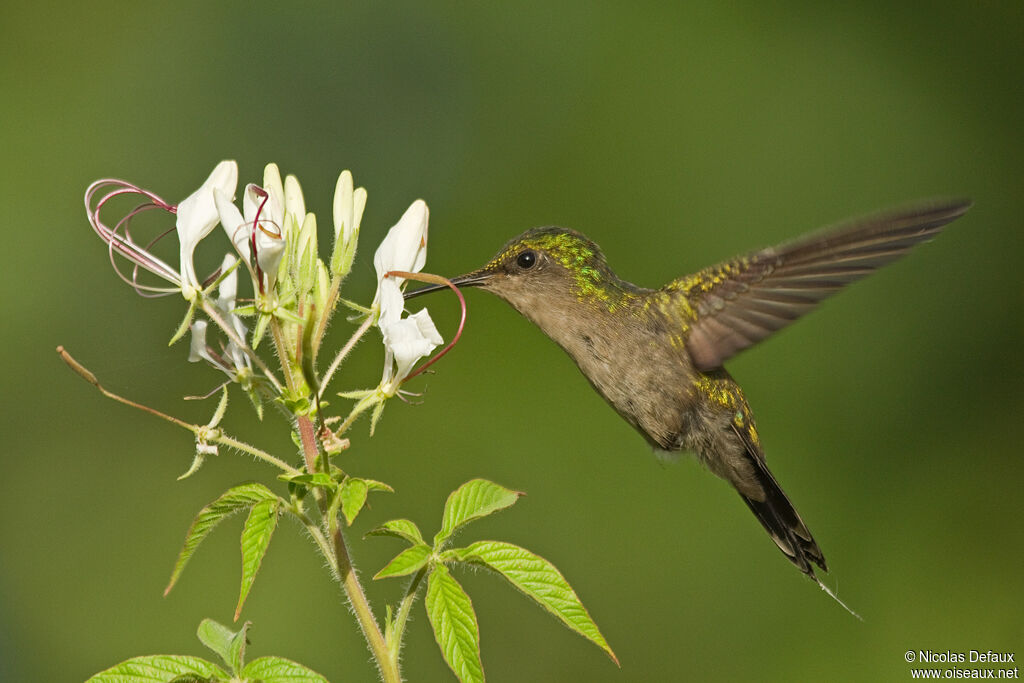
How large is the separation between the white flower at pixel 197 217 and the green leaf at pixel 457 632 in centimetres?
91

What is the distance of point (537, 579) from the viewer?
2.17 m

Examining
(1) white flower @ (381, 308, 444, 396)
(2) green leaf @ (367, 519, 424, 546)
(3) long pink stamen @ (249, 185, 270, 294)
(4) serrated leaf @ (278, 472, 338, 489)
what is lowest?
(2) green leaf @ (367, 519, 424, 546)

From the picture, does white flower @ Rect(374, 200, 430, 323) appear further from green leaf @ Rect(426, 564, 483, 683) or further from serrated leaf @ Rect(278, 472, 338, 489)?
→ green leaf @ Rect(426, 564, 483, 683)

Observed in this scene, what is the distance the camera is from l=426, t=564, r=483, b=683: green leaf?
6.77 ft

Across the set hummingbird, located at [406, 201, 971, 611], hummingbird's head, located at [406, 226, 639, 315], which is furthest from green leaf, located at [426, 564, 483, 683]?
hummingbird's head, located at [406, 226, 639, 315]

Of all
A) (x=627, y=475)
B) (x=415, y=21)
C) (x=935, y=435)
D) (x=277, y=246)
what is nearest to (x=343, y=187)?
(x=277, y=246)

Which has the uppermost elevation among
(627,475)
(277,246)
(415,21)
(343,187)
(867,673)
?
(415,21)

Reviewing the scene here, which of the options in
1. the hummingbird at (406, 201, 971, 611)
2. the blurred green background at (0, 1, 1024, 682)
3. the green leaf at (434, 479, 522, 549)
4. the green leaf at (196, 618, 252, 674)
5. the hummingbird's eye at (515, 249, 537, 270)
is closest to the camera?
the green leaf at (196, 618, 252, 674)

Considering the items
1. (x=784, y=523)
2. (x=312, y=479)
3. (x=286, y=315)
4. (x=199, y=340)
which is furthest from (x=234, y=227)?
(x=784, y=523)

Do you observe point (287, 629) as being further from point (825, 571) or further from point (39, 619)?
point (825, 571)

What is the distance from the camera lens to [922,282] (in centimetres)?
682

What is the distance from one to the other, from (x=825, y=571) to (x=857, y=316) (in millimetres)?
3656

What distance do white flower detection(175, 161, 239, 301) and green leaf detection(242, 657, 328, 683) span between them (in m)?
0.84

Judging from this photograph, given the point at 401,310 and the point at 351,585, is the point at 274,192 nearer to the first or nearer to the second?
the point at 401,310
